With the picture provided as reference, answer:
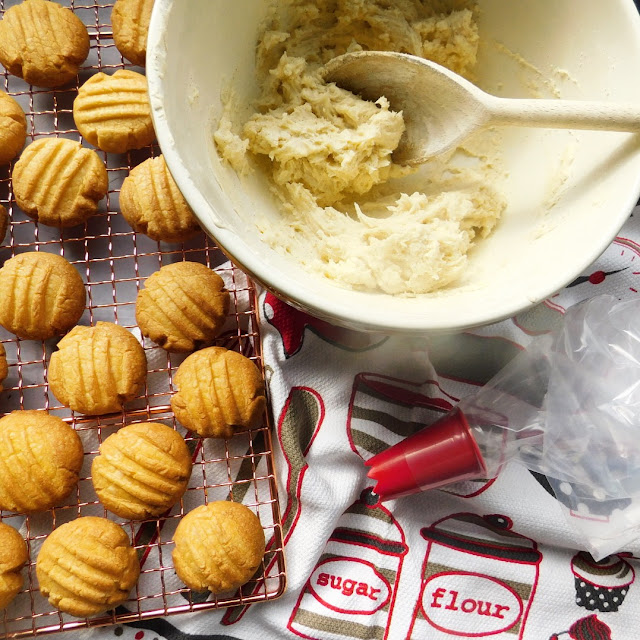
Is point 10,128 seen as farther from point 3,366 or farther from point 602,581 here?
point 602,581

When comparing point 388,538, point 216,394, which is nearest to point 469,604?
point 388,538

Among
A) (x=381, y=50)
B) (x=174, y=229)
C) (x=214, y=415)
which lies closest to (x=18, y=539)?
(x=214, y=415)

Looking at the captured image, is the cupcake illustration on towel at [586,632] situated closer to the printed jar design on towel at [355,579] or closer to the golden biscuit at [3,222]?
the printed jar design on towel at [355,579]

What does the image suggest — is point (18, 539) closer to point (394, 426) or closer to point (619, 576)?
point (394, 426)

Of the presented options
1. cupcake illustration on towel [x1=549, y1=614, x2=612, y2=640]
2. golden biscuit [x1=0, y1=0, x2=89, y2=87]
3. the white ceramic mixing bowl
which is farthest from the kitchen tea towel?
golden biscuit [x1=0, y1=0, x2=89, y2=87]

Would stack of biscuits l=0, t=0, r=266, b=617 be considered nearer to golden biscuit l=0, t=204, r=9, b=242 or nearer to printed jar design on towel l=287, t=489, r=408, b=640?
golden biscuit l=0, t=204, r=9, b=242

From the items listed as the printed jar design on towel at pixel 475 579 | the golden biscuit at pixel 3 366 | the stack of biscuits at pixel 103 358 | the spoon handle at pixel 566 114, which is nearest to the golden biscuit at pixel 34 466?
the stack of biscuits at pixel 103 358

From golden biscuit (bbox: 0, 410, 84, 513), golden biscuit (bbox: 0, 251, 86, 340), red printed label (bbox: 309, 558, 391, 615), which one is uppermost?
golden biscuit (bbox: 0, 251, 86, 340)
